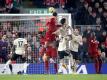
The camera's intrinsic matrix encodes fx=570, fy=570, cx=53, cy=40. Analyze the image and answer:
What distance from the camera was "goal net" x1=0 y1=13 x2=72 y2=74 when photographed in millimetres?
20375

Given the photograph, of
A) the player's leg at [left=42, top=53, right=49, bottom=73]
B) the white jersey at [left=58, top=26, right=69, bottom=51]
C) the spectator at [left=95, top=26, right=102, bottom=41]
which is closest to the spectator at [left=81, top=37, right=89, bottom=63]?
the spectator at [left=95, top=26, right=102, bottom=41]

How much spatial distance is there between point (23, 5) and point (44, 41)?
6.74 metres

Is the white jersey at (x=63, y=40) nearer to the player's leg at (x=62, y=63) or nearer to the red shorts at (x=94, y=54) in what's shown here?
the player's leg at (x=62, y=63)

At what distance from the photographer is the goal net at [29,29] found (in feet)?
66.8

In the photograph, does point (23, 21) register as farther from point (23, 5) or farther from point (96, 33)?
point (23, 5)

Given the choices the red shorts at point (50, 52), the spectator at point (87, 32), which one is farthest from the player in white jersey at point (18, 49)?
the spectator at point (87, 32)

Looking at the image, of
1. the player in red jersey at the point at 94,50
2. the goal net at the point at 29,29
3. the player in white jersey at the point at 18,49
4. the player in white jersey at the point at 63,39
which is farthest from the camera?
the player in red jersey at the point at 94,50

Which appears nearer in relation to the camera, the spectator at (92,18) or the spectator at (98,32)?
the spectator at (98,32)

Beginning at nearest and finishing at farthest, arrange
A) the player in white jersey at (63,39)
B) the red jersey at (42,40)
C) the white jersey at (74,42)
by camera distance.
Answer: the player in white jersey at (63,39) < the white jersey at (74,42) < the red jersey at (42,40)

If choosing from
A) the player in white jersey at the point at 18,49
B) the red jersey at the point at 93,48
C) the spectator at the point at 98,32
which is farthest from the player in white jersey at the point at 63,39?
the spectator at the point at 98,32

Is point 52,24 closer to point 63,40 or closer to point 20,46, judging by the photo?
point 63,40

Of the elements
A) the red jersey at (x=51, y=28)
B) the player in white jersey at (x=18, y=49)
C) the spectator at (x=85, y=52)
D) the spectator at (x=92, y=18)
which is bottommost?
the spectator at (x=85, y=52)

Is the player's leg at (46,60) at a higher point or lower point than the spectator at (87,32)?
lower

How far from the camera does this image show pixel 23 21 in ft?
67.7
